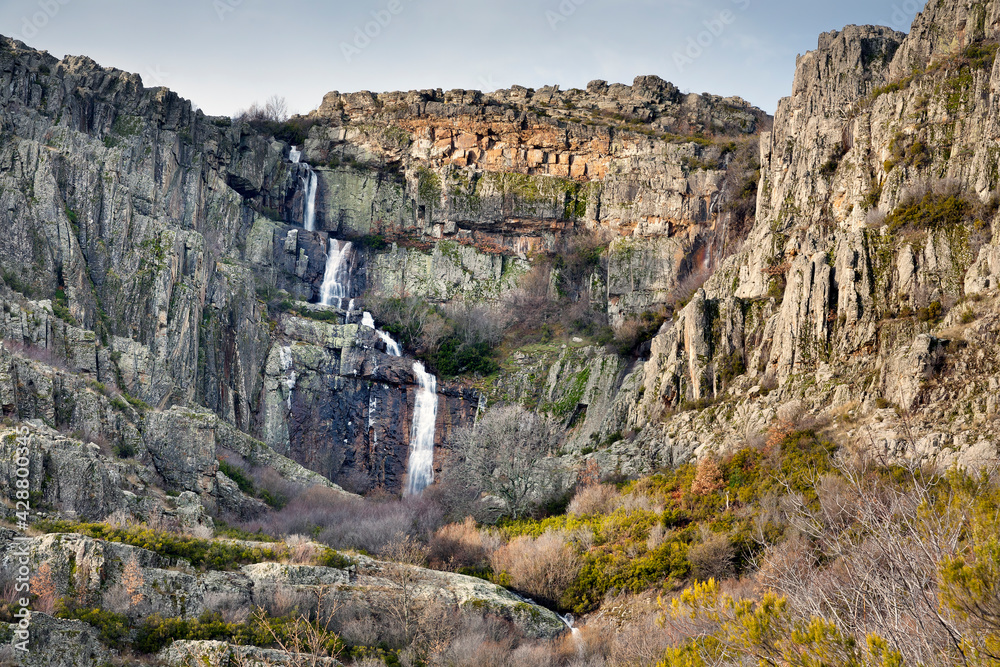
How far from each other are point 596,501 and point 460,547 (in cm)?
704

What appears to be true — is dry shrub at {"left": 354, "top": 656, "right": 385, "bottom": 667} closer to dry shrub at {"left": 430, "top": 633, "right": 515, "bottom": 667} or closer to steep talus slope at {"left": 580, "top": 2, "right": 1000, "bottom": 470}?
dry shrub at {"left": 430, "top": 633, "right": 515, "bottom": 667}

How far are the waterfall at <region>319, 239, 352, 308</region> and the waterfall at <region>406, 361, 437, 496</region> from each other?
35.4ft

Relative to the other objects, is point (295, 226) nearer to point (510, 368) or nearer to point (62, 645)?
point (510, 368)

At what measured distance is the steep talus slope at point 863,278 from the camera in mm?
31172

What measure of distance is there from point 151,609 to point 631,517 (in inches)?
813

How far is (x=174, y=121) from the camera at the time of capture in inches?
2335

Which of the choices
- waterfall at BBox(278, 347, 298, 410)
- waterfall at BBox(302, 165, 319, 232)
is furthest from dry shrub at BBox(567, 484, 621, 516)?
waterfall at BBox(302, 165, 319, 232)

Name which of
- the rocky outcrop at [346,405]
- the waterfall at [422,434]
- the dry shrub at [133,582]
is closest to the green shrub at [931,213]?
the rocky outcrop at [346,405]

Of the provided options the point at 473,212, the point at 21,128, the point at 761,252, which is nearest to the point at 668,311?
the point at 761,252

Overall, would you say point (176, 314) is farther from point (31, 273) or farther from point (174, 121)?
point (174, 121)

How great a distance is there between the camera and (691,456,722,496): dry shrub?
35.0 metres

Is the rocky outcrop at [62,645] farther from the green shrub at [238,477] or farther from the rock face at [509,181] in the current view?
the rock face at [509,181]

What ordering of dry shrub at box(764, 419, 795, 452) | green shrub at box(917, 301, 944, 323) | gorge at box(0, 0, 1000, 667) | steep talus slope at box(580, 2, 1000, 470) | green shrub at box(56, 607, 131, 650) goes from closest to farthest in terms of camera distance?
1. green shrub at box(56, 607, 131, 650)
2. gorge at box(0, 0, 1000, 667)
3. steep talus slope at box(580, 2, 1000, 470)
4. green shrub at box(917, 301, 944, 323)
5. dry shrub at box(764, 419, 795, 452)

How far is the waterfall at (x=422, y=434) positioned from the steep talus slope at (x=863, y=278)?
1455 cm
